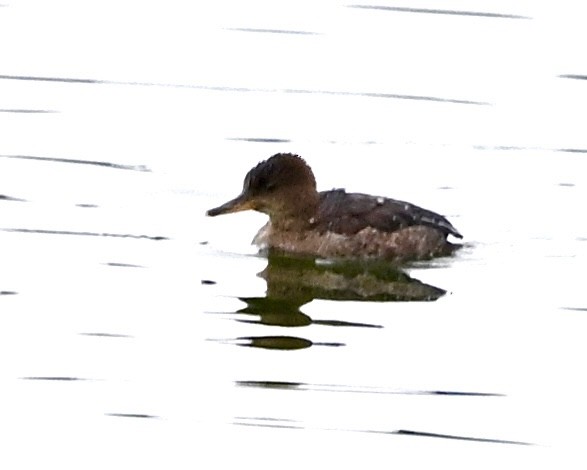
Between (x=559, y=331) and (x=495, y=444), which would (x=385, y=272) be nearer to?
(x=559, y=331)

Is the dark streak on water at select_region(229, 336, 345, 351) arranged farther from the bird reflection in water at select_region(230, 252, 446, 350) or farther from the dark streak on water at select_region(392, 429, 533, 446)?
the dark streak on water at select_region(392, 429, 533, 446)

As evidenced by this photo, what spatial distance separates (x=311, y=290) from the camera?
15.3m

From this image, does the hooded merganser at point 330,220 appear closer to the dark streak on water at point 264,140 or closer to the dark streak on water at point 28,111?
the dark streak on water at point 264,140

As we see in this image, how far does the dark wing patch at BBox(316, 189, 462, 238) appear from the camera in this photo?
16266 millimetres

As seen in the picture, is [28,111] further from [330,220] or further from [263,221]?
[330,220]

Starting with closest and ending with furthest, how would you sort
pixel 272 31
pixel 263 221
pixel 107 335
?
pixel 107 335 → pixel 263 221 → pixel 272 31

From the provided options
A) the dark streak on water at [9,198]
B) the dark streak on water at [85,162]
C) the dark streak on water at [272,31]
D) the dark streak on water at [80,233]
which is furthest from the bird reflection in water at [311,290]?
the dark streak on water at [272,31]

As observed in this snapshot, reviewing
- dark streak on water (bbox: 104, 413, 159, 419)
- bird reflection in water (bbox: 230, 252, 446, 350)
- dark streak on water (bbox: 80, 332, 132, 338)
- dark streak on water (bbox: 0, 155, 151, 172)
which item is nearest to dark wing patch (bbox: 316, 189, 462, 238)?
bird reflection in water (bbox: 230, 252, 446, 350)

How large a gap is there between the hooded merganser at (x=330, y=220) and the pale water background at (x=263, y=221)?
0.29m

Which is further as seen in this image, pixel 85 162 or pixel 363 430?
pixel 85 162

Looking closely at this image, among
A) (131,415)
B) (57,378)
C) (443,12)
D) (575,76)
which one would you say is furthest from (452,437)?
(443,12)

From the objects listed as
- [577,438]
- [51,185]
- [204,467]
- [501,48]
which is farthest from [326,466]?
[501,48]

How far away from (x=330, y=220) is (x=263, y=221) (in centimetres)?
158

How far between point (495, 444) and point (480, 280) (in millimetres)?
3490
